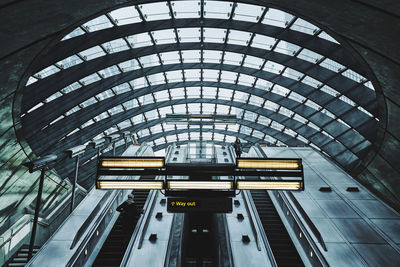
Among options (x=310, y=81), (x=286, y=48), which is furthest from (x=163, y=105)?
(x=310, y=81)

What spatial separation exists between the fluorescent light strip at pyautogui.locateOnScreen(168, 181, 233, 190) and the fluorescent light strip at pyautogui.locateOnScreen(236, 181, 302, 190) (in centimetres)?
32

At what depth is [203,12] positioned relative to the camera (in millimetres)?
18266

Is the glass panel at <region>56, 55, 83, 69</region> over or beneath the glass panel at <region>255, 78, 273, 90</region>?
beneath

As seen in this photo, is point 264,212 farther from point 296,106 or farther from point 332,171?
point 296,106

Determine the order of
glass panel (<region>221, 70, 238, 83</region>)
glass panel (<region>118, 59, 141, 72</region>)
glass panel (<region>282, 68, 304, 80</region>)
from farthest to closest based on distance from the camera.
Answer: glass panel (<region>221, 70, 238, 83</region>) → glass panel (<region>118, 59, 141, 72</region>) → glass panel (<region>282, 68, 304, 80</region>)

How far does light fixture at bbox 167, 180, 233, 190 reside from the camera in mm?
6484

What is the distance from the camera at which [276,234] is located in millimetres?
9422

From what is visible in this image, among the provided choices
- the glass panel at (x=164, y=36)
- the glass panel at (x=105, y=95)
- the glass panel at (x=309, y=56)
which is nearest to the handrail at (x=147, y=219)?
the glass panel at (x=164, y=36)

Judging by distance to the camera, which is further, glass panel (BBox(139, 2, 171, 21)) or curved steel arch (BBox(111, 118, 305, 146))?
curved steel arch (BBox(111, 118, 305, 146))

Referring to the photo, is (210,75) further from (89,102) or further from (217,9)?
(89,102)

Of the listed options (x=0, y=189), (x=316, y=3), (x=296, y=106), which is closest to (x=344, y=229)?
(x=316, y=3)

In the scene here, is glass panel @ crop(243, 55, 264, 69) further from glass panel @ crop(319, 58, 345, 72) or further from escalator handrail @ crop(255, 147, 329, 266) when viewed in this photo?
escalator handrail @ crop(255, 147, 329, 266)

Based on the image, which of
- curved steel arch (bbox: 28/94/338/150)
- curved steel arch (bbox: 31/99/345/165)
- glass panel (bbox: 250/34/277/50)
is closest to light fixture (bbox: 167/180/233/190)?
glass panel (bbox: 250/34/277/50)

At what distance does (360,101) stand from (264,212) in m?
11.9
